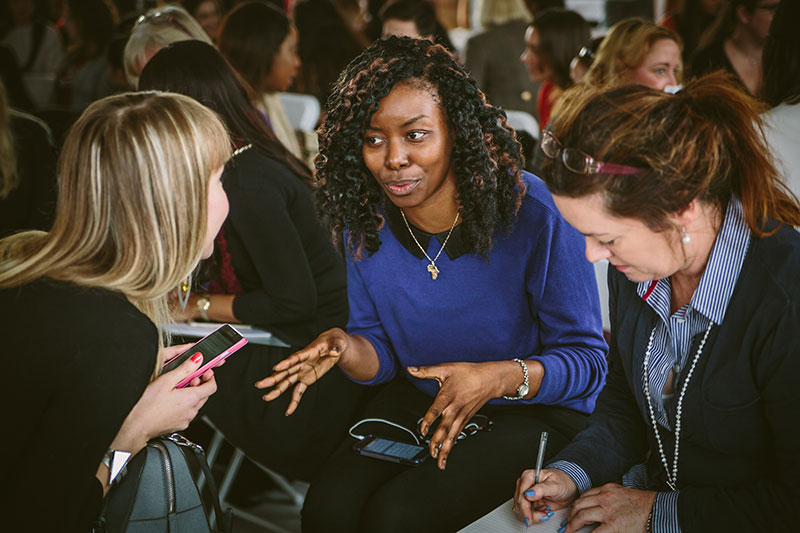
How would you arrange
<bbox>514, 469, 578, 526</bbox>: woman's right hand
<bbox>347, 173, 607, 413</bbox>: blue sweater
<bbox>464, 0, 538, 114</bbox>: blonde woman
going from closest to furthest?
<bbox>514, 469, 578, 526</bbox>: woman's right hand
<bbox>347, 173, 607, 413</bbox>: blue sweater
<bbox>464, 0, 538, 114</bbox>: blonde woman

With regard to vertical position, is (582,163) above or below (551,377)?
above

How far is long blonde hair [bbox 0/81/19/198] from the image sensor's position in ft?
8.95

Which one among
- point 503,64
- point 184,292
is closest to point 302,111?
point 503,64

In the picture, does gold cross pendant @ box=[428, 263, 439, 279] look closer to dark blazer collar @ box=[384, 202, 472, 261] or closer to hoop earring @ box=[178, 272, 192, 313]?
dark blazer collar @ box=[384, 202, 472, 261]

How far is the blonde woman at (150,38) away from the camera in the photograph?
111 inches

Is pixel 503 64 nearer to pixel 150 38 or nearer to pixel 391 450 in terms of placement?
pixel 150 38

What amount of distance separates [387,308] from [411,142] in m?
0.43

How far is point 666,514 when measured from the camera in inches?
48.3

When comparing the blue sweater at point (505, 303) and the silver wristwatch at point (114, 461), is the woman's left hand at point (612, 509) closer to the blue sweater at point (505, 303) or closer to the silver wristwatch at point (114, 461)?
the blue sweater at point (505, 303)

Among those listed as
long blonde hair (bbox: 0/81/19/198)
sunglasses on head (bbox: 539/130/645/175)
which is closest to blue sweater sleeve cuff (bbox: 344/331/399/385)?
sunglasses on head (bbox: 539/130/645/175)

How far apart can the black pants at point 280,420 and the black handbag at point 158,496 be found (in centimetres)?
65

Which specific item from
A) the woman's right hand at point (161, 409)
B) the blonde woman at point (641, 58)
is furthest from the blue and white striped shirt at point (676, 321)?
the blonde woman at point (641, 58)

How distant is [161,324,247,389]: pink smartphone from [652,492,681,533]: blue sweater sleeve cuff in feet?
2.68

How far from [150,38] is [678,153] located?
7.44ft
